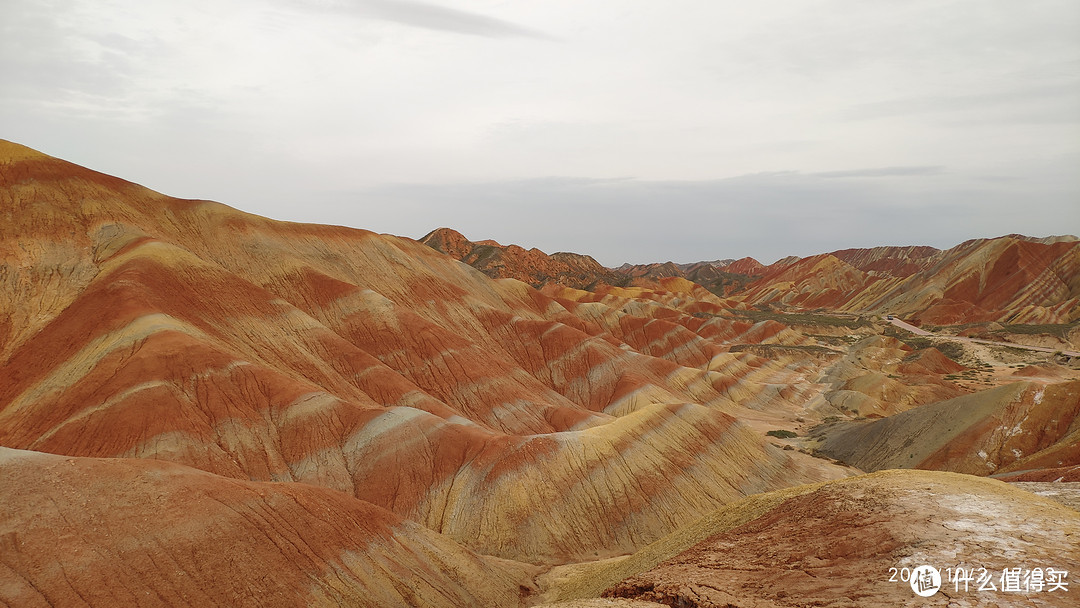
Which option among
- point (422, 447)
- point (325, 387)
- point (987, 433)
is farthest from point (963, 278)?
point (325, 387)

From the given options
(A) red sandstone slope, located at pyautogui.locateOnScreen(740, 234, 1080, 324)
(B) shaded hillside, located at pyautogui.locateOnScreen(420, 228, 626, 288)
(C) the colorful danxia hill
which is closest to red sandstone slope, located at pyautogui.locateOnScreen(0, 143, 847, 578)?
(C) the colorful danxia hill

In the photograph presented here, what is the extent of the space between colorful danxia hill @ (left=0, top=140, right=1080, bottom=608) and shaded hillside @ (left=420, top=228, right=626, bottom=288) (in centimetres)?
6875

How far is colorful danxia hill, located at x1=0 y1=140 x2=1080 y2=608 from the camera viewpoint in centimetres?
1686

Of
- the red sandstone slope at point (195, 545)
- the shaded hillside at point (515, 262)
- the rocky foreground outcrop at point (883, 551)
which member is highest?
the shaded hillside at point (515, 262)

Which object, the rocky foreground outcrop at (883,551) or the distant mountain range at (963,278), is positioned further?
the distant mountain range at (963,278)

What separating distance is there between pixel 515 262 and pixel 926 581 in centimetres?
15962

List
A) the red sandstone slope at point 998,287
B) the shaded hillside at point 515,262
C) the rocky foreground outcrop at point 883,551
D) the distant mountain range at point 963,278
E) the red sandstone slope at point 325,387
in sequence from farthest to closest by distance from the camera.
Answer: the shaded hillside at point 515,262 < the distant mountain range at point 963,278 < the red sandstone slope at point 998,287 < the red sandstone slope at point 325,387 < the rocky foreground outcrop at point 883,551

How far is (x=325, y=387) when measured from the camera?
161 ft

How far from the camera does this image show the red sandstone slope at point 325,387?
3641 cm

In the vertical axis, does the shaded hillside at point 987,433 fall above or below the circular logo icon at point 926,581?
below

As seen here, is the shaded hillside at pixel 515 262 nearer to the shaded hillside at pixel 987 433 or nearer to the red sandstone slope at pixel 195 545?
the shaded hillside at pixel 987 433

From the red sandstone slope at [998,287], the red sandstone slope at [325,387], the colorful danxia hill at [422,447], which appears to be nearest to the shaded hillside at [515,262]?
the colorful danxia hill at [422,447]

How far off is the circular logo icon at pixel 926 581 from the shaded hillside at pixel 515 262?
14969cm

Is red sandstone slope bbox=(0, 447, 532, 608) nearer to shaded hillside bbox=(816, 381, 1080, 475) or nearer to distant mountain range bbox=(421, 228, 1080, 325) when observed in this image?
shaded hillside bbox=(816, 381, 1080, 475)
